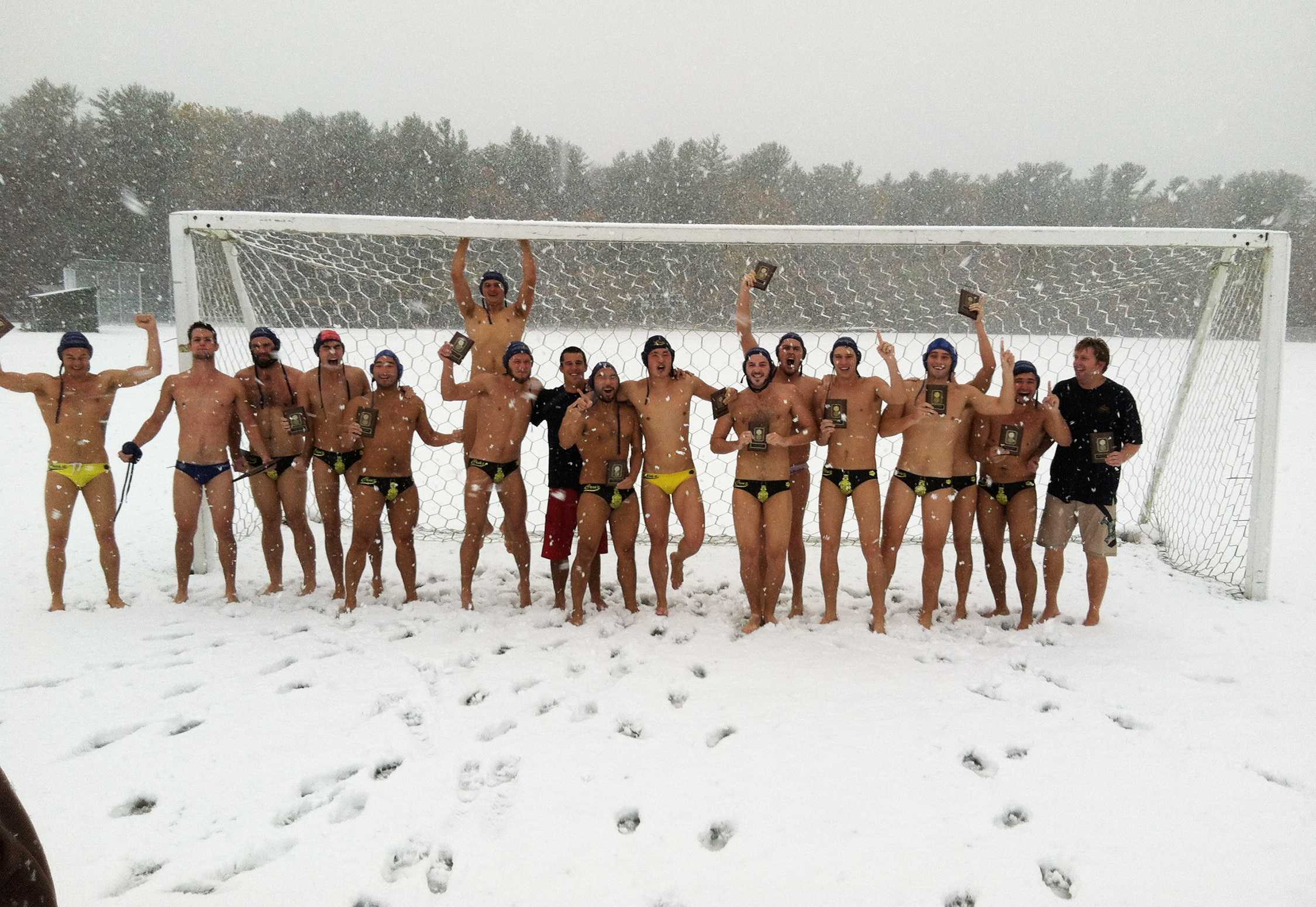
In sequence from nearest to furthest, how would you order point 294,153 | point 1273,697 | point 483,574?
point 1273,697 < point 483,574 < point 294,153

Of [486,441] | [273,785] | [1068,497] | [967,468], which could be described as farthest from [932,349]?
[273,785]

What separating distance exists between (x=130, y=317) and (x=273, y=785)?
21.9 metres

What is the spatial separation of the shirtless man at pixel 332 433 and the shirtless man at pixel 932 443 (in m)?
3.63

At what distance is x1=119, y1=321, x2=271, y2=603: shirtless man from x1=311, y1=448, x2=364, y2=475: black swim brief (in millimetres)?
411

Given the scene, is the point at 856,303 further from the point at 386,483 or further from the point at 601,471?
the point at 386,483

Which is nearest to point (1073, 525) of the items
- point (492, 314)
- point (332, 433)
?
point (492, 314)

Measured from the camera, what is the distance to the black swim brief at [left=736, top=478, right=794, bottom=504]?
14.7 ft

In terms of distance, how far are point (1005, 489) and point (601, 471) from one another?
268cm

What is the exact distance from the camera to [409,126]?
94.3 feet

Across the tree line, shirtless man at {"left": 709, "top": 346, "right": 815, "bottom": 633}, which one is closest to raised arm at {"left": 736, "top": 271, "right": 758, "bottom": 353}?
shirtless man at {"left": 709, "top": 346, "right": 815, "bottom": 633}

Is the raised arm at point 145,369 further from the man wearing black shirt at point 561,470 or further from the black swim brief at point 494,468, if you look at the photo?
the man wearing black shirt at point 561,470

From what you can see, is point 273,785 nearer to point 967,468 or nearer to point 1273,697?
point 967,468

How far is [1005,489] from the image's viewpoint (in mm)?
4621

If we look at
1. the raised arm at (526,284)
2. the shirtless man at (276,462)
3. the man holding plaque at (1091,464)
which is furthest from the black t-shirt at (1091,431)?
the shirtless man at (276,462)
